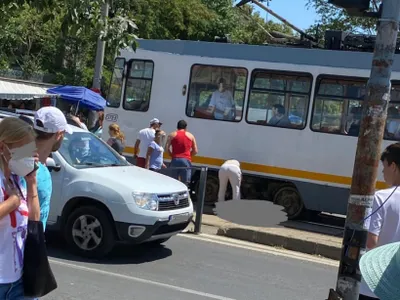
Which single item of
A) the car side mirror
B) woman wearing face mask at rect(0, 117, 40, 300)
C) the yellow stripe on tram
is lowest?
the yellow stripe on tram

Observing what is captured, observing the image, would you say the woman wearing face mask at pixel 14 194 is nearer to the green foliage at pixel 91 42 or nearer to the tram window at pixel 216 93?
the tram window at pixel 216 93

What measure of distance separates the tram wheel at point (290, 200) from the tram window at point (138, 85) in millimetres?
3647

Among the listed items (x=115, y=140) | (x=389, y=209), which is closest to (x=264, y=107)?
(x=115, y=140)

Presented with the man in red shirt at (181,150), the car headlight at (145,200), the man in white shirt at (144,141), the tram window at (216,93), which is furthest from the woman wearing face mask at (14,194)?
the tram window at (216,93)

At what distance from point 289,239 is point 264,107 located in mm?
3884

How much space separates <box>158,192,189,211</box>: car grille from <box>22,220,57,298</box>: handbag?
16.2 ft

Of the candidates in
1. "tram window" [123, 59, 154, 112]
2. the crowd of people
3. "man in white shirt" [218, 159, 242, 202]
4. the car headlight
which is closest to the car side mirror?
the car headlight

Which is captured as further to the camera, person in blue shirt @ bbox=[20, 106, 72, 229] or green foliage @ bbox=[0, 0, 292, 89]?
green foliage @ bbox=[0, 0, 292, 89]

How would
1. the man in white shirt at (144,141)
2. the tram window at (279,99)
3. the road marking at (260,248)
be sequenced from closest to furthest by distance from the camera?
the road marking at (260,248) < the man in white shirt at (144,141) < the tram window at (279,99)

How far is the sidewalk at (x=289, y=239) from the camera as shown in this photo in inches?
402

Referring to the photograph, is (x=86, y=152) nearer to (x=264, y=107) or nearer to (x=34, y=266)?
(x=264, y=107)

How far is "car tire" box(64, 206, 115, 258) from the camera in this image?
8250mm

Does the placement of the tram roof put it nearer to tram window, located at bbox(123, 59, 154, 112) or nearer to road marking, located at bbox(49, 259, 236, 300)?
tram window, located at bbox(123, 59, 154, 112)

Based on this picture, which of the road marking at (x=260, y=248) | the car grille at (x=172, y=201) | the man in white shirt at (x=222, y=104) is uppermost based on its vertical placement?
the man in white shirt at (x=222, y=104)
